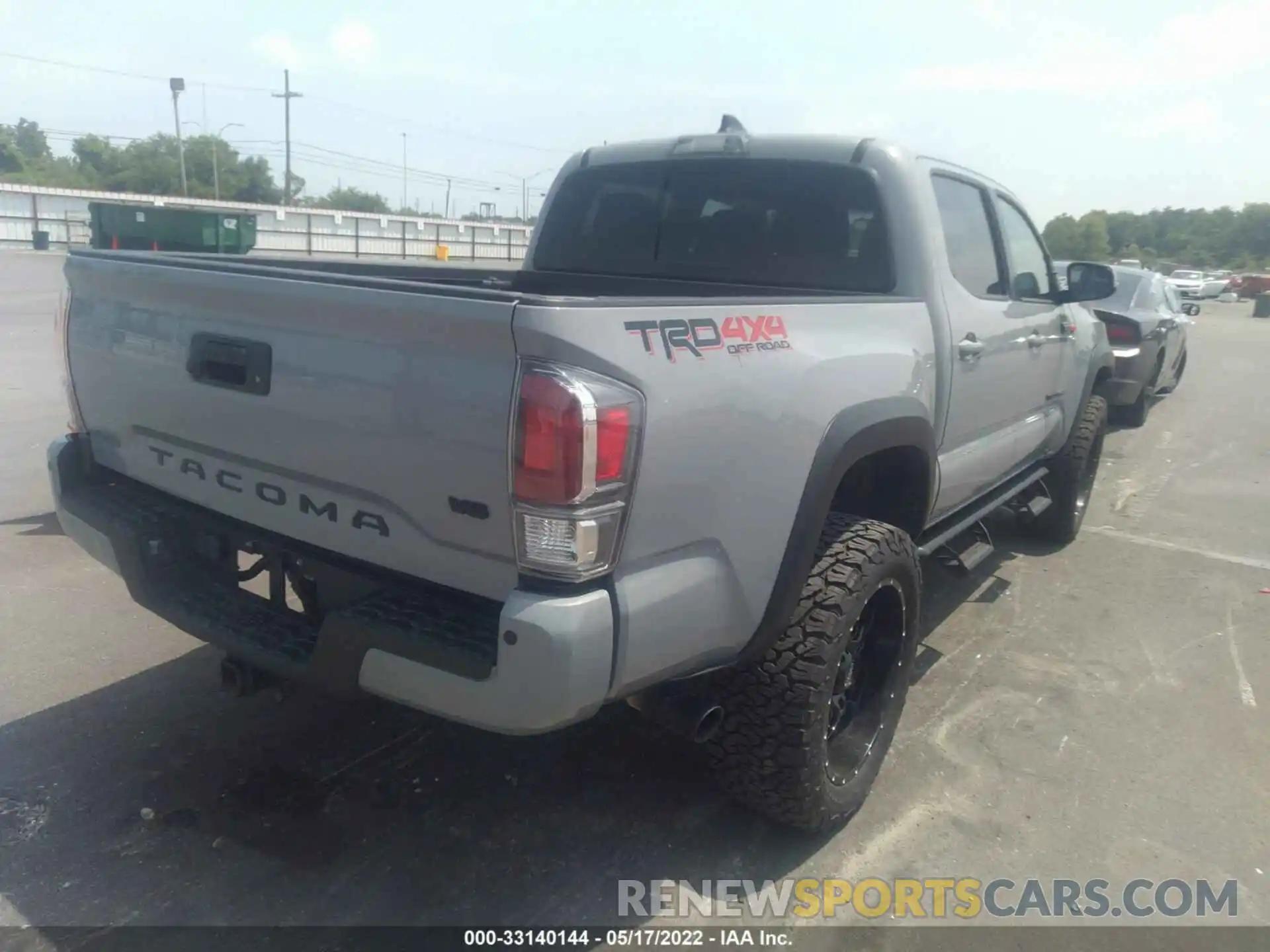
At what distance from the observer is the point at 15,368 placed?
10211mm

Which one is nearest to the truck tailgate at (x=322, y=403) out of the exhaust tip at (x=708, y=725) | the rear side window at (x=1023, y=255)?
the exhaust tip at (x=708, y=725)

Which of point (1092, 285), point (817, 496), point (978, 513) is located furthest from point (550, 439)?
point (1092, 285)

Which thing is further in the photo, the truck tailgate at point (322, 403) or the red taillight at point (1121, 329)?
the red taillight at point (1121, 329)

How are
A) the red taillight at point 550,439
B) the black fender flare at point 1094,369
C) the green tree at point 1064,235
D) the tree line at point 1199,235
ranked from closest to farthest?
1. the red taillight at point 550,439
2. the black fender flare at point 1094,369
3. the green tree at point 1064,235
4. the tree line at point 1199,235

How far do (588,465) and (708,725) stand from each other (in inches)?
39.6

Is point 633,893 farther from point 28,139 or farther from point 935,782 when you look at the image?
point 28,139

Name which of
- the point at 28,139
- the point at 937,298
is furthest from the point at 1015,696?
the point at 28,139

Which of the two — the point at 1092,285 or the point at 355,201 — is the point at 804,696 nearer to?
the point at 1092,285

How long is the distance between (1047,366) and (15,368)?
986 cm

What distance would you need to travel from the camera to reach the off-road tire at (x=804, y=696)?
2.74 meters

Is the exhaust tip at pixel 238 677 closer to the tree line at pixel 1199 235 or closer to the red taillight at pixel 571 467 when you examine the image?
the red taillight at pixel 571 467

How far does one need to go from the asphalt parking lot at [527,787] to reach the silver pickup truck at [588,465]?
0.40 meters

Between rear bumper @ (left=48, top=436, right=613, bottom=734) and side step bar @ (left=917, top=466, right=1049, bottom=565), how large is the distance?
1.82 metres

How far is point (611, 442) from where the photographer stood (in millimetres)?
2119
